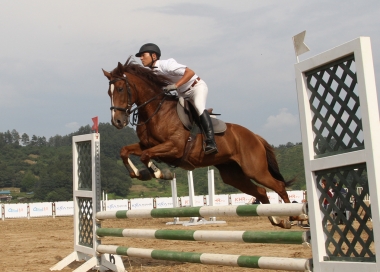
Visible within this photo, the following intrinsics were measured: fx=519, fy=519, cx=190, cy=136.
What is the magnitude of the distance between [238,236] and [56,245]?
564cm

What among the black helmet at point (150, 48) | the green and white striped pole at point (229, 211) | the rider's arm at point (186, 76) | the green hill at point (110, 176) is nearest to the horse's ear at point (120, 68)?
the black helmet at point (150, 48)

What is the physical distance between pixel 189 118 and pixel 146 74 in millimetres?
643

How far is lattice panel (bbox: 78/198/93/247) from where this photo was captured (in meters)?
5.45

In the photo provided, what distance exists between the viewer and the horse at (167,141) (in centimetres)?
486

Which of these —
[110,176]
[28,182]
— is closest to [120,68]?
[110,176]

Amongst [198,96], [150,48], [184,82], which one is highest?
[150,48]

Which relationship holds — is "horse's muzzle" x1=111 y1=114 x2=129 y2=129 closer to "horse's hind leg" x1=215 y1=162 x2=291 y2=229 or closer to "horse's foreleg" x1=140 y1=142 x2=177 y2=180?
"horse's foreleg" x1=140 y1=142 x2=177 y2=180

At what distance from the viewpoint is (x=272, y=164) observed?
18.5 feet

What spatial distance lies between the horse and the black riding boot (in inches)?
4.2

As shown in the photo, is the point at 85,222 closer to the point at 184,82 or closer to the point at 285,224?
the point at 184,82

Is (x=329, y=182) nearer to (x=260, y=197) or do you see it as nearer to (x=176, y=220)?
(x=260, y=197)

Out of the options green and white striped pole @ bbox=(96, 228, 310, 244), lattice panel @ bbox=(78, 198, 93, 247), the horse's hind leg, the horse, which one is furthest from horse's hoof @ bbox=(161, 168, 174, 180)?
lattice panel @ bbox=(78, 198, 93, 247)

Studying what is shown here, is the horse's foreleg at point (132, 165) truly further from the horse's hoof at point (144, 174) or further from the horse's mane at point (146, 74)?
the horse's mane at point (146, 74)

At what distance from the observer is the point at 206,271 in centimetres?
484
